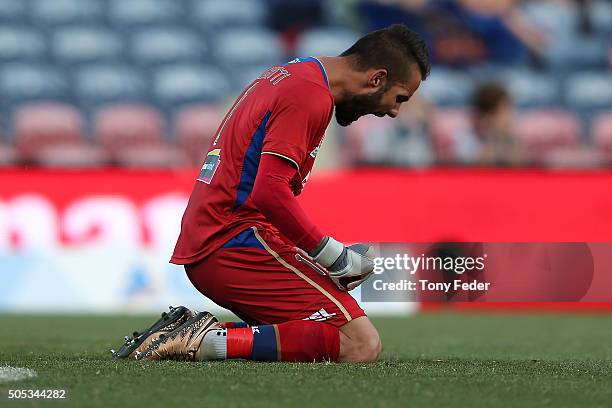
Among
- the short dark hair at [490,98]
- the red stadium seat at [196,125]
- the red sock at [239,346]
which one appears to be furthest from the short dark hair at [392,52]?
the red stadium seat at [196,125]

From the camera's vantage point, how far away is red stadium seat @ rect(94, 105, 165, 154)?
37.1 feet

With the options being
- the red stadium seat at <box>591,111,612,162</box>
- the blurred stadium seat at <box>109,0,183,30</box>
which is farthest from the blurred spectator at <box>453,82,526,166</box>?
the blurred stadium seat at <box>109,0,183,30</box>

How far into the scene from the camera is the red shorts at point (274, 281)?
15.0ft

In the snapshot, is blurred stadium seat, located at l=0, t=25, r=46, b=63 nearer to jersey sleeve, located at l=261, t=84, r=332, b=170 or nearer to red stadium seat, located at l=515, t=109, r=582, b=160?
red stadium seat, located at l=515, t=109, r=582, b=160

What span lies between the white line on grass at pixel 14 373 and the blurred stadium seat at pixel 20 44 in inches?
354

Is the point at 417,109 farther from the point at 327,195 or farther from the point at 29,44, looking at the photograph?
the point at 29,44

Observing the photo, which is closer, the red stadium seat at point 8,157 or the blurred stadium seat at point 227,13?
the red stadium seat at point 8,157

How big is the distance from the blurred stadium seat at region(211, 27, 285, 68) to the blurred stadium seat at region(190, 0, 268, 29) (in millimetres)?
239

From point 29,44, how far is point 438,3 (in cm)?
479

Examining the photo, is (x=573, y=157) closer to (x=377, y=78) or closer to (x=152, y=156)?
(x=152, y=156)

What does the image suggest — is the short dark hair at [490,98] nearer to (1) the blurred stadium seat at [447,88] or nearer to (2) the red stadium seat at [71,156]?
(1) the blurred stadium seat at [447,88]

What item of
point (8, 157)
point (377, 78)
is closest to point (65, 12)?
point (8, 157)

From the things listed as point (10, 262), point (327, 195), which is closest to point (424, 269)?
point (327, 195)

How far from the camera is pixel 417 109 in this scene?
10516mm
